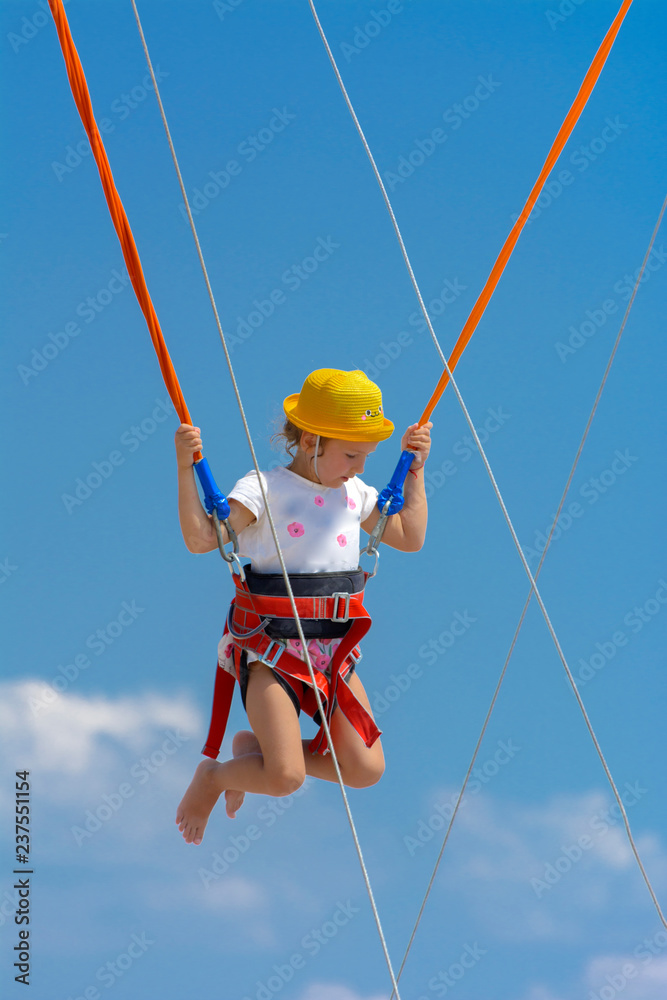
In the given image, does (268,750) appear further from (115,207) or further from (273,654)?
(115,207)

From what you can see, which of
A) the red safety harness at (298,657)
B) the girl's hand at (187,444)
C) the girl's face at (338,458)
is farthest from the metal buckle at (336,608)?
the girl's hand at (187,444)

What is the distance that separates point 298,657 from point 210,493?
2.27 feet

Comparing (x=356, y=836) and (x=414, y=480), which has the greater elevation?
(x=414, y=480)

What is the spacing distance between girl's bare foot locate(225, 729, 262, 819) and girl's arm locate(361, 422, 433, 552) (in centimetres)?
92

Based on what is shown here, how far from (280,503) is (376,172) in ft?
4.23

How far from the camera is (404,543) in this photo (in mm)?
5113

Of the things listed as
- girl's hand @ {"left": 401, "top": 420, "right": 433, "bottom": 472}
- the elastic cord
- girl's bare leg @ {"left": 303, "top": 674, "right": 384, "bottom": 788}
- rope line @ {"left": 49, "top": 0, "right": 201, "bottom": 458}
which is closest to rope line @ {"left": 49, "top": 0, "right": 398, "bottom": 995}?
rope line @ {"left": 49, "top": 0, "right": 201, "bottom": 458}

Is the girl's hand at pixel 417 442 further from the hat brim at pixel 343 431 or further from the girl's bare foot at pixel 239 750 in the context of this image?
the girl's bare foot at pixel 239 750

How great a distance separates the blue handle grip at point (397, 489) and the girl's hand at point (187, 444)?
0.81 m

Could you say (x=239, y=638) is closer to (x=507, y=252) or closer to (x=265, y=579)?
(x=265, y=579)

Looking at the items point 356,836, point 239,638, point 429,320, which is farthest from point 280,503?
point 356,836

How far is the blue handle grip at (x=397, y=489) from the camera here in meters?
5.02

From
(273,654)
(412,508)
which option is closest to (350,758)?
(273,654)

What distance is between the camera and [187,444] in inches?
180
